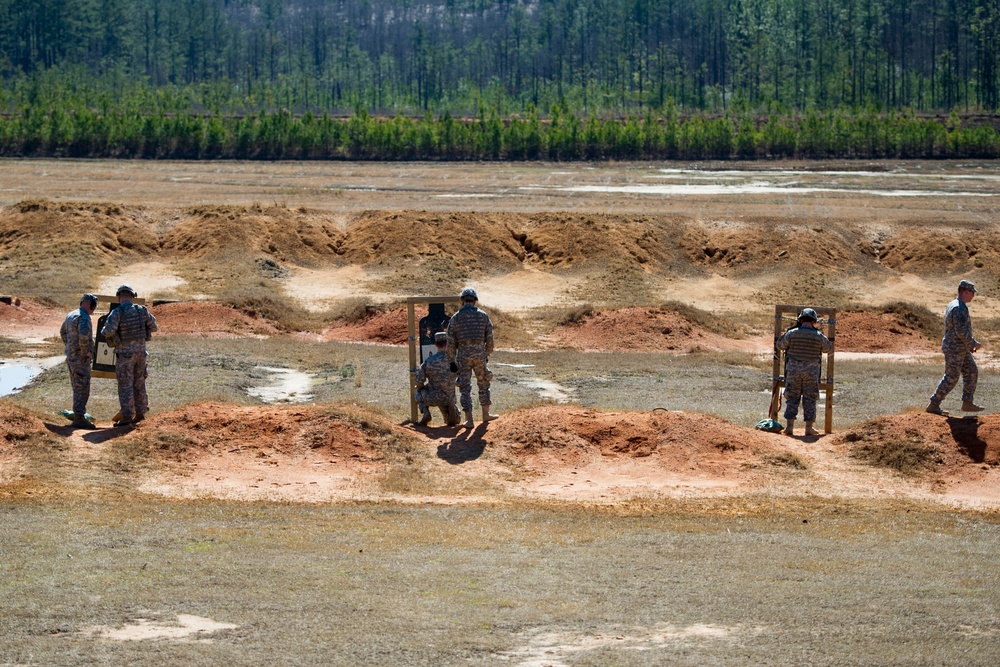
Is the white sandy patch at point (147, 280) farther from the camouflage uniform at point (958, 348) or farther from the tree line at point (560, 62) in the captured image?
the tree line at point (560, 62)

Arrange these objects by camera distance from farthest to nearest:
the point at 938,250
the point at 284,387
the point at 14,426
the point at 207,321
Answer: the point at 938,250 → the point at 207,321 → the point at 284,387 → the point at 14,426

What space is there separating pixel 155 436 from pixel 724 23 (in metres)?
157

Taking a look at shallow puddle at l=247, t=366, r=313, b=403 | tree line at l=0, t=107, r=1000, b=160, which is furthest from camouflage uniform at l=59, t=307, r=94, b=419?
tree line at l=0, t=107, r=1000, b=160

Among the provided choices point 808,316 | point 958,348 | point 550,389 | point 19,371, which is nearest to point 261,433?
point 808,316

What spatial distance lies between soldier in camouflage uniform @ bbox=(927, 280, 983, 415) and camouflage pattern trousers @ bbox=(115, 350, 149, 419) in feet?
38.3

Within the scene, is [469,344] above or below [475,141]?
below

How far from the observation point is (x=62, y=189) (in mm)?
60469

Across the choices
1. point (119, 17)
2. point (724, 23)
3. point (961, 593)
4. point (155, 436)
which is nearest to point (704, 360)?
point (155, 436)

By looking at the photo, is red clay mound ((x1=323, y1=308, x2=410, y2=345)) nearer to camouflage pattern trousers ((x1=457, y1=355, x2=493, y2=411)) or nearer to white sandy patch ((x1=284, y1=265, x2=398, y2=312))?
white sandy patch ((x1=284, y1=265, x2=398, y2=312))

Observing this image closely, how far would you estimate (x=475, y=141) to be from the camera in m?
86.1

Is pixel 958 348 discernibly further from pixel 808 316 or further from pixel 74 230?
pixel 74 230

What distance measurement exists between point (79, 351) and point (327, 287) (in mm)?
→ 22619

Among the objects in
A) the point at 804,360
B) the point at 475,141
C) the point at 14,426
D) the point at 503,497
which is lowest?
the point at 503,497

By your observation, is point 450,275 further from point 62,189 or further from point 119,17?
point 119,17
